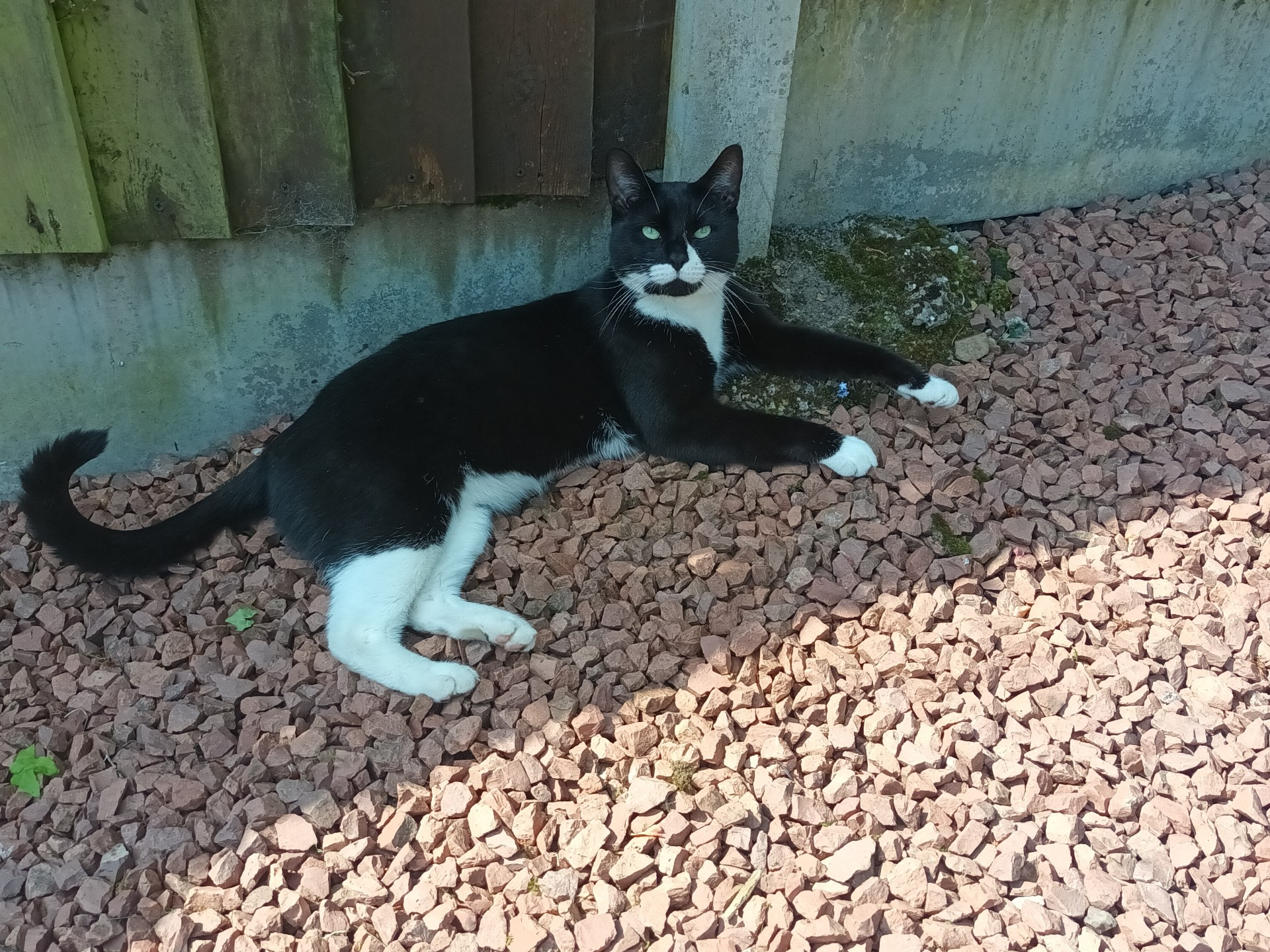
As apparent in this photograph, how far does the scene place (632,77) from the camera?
3.04 m

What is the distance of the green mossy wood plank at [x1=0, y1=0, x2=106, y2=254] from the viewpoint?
2322mm

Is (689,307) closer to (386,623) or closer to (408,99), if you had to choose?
(408,99)

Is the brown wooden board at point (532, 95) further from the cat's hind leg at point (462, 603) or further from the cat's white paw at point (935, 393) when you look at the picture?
the cat's white paw at point (935, 393)

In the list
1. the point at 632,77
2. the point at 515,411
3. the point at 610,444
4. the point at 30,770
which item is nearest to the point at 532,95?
the point at 632,77

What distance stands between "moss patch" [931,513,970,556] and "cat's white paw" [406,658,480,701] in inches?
50.7

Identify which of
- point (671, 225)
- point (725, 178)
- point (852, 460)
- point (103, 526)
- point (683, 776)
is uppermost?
point (725, 178)

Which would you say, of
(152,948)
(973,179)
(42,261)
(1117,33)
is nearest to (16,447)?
(42,261)

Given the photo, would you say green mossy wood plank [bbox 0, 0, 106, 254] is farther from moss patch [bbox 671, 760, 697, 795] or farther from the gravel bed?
moss patch [bbox 671, 760, 697, 795]

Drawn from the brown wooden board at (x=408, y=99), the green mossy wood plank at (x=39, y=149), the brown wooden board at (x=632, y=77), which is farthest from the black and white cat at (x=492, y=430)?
the green mossy wood plank at (x=39, y=149)

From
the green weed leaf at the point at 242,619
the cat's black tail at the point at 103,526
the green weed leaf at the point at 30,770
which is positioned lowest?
the green weed leaf at the point at 30,770

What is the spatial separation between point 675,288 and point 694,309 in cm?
15

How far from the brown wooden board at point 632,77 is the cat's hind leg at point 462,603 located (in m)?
1.27

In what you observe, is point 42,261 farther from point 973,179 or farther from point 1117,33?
point 1117,33

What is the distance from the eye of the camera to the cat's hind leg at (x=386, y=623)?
229cm
